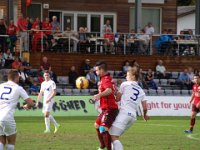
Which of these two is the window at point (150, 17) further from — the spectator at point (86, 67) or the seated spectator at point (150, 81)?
the spectator at point (86, 67)

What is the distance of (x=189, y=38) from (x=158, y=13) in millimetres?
6439

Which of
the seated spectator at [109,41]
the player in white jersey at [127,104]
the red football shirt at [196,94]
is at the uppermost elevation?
the seated spectator at [109,41]

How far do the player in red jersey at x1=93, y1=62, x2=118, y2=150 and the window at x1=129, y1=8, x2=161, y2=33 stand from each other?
1131 inches

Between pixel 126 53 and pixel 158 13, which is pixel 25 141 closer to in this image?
pixel 126 53

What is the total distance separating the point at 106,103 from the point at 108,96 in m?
0.17

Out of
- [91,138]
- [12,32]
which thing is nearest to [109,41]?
[12,32]

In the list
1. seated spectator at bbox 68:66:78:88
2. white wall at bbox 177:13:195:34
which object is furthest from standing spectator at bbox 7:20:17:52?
white wall at bbox 177:13:195:34

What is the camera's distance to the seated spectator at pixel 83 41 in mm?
37844

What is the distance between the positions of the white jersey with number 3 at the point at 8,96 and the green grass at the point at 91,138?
340cm

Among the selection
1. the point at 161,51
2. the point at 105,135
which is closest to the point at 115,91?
the point at 105,135

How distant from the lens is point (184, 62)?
137ft

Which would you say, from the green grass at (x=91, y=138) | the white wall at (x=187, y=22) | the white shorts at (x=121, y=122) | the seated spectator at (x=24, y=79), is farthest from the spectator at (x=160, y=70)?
the white wall at (x=187, y=22)

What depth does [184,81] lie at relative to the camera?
39.1 m

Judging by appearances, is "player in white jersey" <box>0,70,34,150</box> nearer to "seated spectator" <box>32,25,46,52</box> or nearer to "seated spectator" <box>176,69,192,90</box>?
"seated spectator" <box>32,25,46,52</box>
